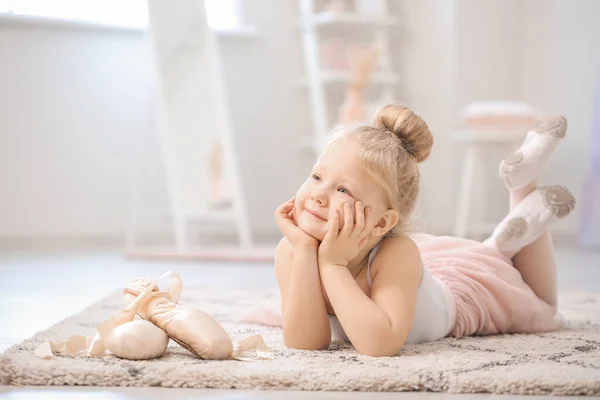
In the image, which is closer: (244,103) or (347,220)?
(347,220)

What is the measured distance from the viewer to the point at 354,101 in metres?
3.36

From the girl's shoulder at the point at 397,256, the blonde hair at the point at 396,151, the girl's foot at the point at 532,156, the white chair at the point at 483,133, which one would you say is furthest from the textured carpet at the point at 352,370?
the white chair at the point at 483,133

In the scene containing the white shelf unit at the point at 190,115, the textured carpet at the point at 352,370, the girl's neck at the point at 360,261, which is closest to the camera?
the textured carpet at the point at 352,370

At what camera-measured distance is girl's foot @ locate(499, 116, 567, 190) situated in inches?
56.9

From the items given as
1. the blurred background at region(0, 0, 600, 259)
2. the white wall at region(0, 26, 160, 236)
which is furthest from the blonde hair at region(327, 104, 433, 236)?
the white wall at region(0, 26, 160, 236)

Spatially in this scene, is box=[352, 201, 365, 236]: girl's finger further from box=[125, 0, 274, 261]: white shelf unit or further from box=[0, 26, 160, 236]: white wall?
box=[0, 26, 160, 236]: white wall

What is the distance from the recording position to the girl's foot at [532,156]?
1445mm

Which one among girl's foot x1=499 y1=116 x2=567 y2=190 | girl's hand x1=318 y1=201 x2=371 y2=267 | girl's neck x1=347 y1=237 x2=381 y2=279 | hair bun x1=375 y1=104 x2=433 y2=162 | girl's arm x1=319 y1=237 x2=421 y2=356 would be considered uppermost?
hair bun x1=375 y1=104 x2=433 y2=162

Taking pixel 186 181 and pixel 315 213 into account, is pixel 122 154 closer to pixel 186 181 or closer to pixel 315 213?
pixel 186 181

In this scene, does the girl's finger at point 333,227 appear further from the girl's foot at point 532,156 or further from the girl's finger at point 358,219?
the girl's foot at point 532,156

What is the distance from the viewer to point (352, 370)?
101 centimetres

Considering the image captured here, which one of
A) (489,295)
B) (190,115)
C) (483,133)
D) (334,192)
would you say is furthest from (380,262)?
(483,133)

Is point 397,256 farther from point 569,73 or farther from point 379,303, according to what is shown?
point 569,73

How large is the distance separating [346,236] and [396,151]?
0.54 feet
